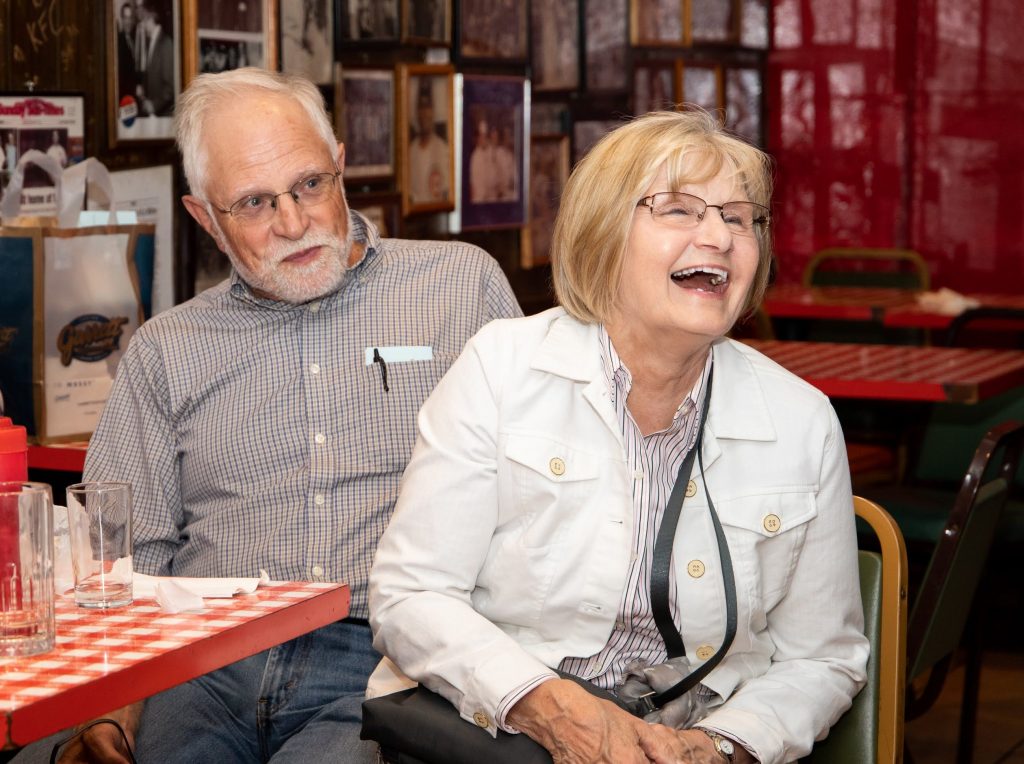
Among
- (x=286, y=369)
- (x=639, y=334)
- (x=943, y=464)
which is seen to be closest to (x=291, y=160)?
(x=286, y=369)

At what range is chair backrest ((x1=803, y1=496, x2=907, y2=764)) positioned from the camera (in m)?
2.01

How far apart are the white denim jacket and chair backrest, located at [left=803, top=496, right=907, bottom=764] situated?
6 cm

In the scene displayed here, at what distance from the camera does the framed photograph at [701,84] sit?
6.61 metres

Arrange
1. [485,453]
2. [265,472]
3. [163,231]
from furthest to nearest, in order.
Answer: [163,231]
[265,472]
[485,453]

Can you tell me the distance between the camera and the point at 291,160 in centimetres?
260

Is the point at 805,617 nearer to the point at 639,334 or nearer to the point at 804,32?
the point at 639,334

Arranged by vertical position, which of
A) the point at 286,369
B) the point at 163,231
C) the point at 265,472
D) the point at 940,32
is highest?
the point at 940,32

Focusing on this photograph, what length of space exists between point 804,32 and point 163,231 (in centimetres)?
450

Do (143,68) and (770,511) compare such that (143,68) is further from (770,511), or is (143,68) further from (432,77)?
(770,511)

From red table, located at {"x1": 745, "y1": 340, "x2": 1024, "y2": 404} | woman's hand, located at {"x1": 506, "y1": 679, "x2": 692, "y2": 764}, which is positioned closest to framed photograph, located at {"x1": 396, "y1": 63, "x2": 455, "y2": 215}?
red table, located at {"x1": 745, "y1": 340, "x2": 1024, "y2": 404}

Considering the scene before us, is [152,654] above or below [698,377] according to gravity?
below

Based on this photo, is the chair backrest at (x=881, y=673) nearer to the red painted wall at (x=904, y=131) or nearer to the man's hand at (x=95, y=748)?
the man's hand at (x=95, y=748)

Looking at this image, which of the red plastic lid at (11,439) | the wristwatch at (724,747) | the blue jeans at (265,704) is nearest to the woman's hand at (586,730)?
the wristwatch at (724,747)

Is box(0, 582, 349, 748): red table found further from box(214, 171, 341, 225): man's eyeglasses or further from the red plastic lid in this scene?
box(214, 171, 341, 225): man's eyeglasses
